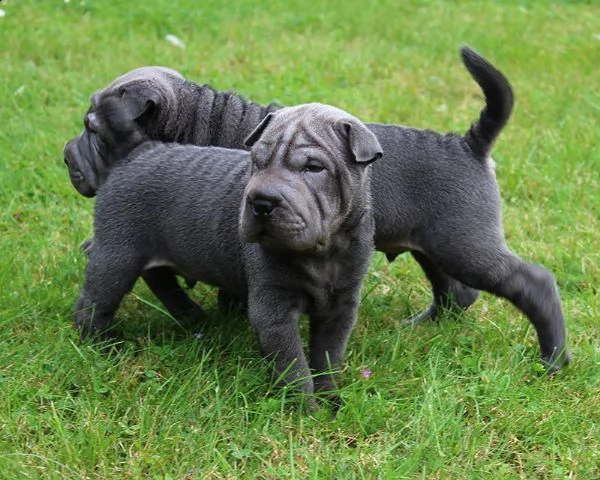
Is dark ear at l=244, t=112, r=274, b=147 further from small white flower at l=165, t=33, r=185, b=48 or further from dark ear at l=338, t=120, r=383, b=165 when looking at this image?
small white flower at l=165, t=33, r=185, b=48

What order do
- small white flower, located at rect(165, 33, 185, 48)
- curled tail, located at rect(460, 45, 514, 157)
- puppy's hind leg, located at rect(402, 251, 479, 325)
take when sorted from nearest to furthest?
curled tail, located at rect(460, 45, 514, 157), puppy's hind leg, located at rect(402, 251, 479, 325), small white flower, located at rect(165, 33, 185, 48)

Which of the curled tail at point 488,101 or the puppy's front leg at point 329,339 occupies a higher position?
the curled tail at point 488,101

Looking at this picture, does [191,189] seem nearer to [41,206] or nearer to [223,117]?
[223,117]

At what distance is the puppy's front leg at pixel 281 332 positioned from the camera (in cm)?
395

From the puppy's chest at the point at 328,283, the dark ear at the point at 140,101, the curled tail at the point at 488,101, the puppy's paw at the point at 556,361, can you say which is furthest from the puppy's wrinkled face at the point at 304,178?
the puppy's paw at the point at 556,361

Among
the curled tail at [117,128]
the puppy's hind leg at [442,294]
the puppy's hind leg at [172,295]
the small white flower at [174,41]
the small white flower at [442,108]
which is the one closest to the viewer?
the curled tail at [117,128]

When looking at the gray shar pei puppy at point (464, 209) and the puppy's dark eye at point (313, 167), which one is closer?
the puppy's dark eye at point (313, 167)

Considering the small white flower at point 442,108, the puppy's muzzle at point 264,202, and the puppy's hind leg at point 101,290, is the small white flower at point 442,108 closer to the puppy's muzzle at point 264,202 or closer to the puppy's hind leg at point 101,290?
the puppy's hind leg at point 101,290

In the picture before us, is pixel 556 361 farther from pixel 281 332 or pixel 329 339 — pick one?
pixel 281 332

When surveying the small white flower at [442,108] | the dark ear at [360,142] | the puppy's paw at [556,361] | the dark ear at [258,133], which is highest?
the dark ear at [360,142]

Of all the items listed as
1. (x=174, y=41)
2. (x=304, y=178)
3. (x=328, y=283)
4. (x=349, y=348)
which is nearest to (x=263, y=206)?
(x=304, y=178)

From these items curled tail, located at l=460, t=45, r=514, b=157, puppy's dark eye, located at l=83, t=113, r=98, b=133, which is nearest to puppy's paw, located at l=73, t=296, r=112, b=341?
puppy's dark eye, located at l=83, t=113, r=98, b=133

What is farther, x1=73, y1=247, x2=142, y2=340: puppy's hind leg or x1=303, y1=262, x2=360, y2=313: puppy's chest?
x1=73, y1=247, x2=142, y2=340: puppy's hind leg

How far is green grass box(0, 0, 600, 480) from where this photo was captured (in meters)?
3.73
